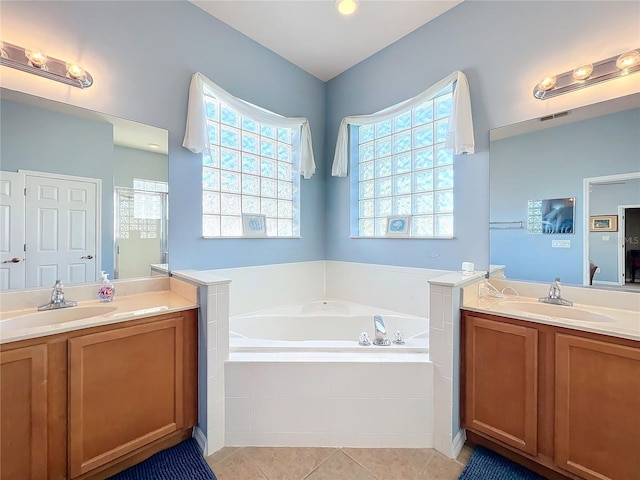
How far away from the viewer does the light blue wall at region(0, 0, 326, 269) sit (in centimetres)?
162

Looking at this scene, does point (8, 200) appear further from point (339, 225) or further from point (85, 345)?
point (339, 225)

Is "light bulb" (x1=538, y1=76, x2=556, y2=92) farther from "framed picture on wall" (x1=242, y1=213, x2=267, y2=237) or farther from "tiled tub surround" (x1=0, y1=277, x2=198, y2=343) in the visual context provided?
"tiled tub surround" (x1=0, y1=277, x2=198, y2=343)

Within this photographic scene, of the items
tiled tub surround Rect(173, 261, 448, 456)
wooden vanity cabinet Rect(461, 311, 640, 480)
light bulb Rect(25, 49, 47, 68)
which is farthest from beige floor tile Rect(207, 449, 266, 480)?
light bulb Rect(25, 49, 47, 68)

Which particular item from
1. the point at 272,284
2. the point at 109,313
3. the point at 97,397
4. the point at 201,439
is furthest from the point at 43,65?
the point at 201,439

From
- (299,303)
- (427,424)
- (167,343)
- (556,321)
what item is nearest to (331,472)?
(427,424)

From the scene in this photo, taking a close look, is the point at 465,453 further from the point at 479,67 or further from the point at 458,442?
the point at 479,67

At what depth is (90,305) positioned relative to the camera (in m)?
1.61

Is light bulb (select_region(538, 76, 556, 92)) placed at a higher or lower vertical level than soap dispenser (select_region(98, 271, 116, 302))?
higher

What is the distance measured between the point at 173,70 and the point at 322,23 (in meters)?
1.25

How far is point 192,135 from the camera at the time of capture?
2.03 meters

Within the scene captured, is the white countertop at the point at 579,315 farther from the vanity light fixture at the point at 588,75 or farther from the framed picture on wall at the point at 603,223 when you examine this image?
the vanity light fixture at the point at 588,75

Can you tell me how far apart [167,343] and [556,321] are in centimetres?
195

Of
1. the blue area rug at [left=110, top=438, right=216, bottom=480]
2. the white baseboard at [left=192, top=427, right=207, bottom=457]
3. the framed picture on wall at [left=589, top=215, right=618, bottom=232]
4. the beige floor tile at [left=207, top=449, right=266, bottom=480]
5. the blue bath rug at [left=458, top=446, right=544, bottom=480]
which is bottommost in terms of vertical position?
the beige floor tile at [left=207, top=449, right=266, bottom=480]

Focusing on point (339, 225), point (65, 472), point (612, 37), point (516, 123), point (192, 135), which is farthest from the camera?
point (339, 225)
